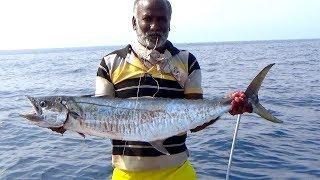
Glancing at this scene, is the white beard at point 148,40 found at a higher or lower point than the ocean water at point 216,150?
higher

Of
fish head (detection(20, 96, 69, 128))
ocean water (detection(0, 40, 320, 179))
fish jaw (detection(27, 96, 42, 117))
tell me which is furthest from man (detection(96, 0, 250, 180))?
ocean water (detection(0, 40, 320, 179))

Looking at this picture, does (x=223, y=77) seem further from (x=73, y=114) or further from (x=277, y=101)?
(x=73, y=114)

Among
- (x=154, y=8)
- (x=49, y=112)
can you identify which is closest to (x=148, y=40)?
(x=154, y=8)

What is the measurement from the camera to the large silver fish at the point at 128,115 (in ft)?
14.8

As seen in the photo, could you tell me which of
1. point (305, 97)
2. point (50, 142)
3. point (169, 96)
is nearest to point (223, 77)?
point (305, 97)

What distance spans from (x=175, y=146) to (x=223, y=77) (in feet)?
84.7

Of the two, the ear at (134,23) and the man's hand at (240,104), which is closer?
the man's hand at (240,104)

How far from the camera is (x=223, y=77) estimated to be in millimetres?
30266

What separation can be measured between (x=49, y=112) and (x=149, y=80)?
1.06 meters

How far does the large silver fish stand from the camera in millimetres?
4516

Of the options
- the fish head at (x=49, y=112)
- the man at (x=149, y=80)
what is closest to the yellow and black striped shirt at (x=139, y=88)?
the man at (x=149, y=80)

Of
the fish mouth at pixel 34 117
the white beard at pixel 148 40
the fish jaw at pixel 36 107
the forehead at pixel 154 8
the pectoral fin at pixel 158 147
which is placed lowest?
the pectoral fin at pixel 158 147

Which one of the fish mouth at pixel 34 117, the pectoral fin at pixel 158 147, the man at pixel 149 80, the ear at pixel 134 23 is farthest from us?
the ear at pixel 134 23

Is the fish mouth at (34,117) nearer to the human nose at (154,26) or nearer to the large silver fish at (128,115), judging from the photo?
the large silver fish at (128,115)
